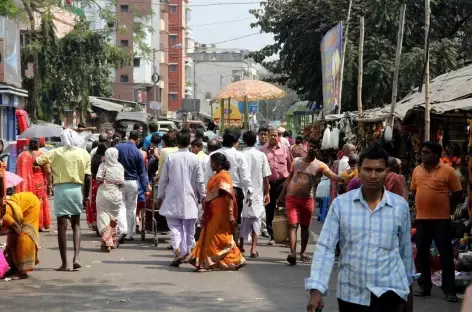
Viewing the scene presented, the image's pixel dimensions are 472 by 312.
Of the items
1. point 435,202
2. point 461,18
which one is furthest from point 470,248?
point 461,18

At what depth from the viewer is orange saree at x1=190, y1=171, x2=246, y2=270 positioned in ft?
39.0

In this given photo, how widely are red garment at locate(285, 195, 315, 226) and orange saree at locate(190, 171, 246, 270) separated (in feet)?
3.75

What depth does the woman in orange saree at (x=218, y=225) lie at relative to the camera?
39.0 feet

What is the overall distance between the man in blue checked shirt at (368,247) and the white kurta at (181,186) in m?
7.07

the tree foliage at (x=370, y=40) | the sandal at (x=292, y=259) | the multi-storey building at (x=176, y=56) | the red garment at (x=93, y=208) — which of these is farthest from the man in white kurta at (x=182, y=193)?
the multi-storey building at (x=176, y=56)

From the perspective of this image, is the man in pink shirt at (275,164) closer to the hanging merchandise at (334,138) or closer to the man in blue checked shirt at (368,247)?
the hanging merchandise at (334,138)

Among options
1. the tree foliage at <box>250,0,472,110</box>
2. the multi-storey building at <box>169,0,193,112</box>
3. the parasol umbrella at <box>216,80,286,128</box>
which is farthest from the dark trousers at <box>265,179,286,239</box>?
the multi-storey building at <box>169,0,193,112</box>

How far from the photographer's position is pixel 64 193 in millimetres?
11516

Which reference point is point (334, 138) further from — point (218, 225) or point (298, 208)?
point (218, 225)

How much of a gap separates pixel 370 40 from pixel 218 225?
56.7 feet

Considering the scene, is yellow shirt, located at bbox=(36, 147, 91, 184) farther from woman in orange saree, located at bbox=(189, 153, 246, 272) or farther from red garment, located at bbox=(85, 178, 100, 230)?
red garment, located at bbox=(85, 178, 100, 230)

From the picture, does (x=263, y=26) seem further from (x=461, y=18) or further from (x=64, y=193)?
(x=64, y=193)

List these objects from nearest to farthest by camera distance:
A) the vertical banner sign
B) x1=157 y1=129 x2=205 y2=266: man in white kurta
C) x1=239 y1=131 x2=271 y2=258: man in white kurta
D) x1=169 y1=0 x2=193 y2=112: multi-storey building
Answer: x1=157 y1=129 x2=205 y2=266: man in white kurta < x1=239 y1=131 x2=271 y2=258: man in white kurta < the vertical banner sign < x1=169 y1=0 x2=193 y2=112: multi-storey building

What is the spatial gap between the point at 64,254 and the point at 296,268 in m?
3.05
